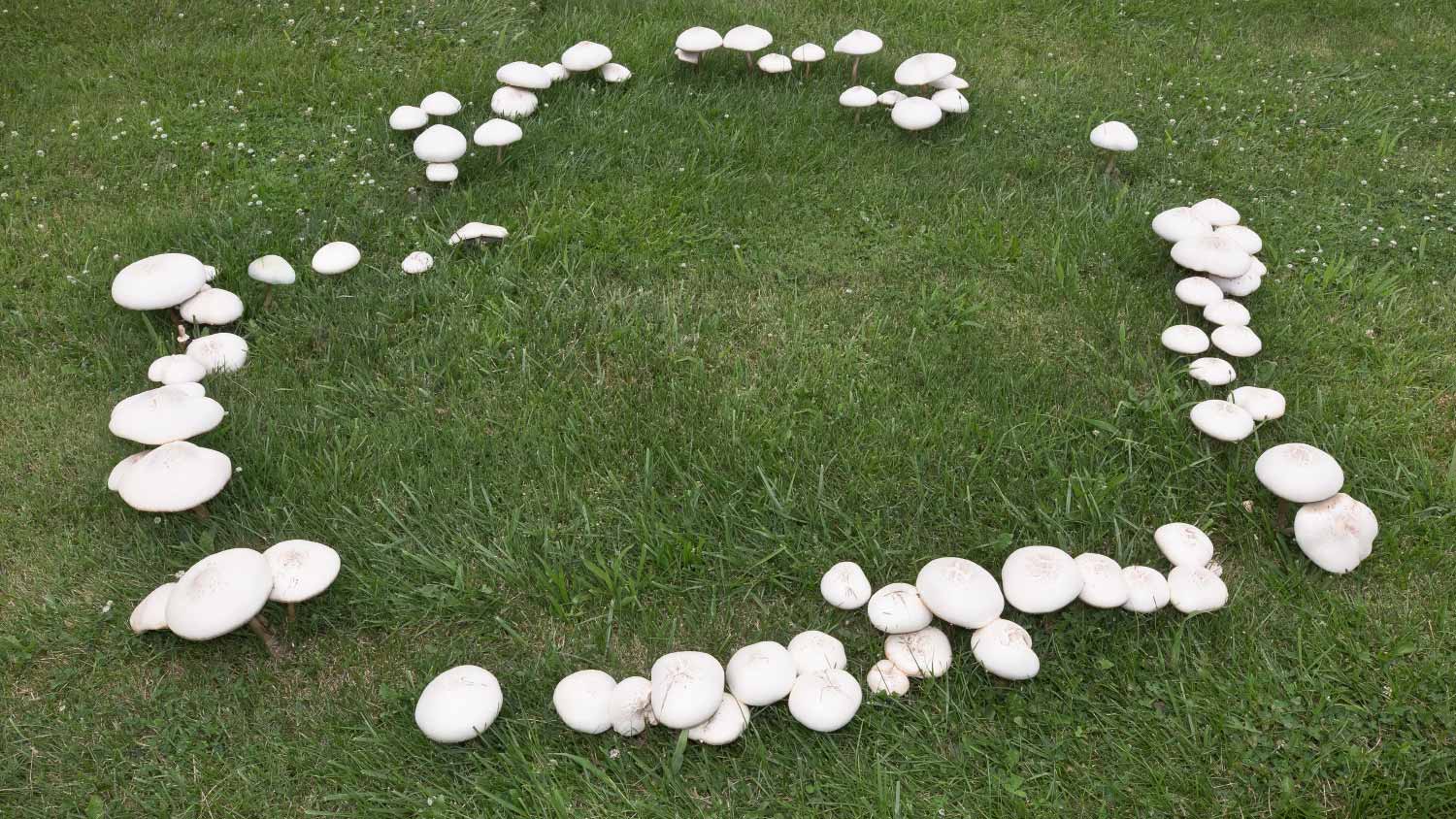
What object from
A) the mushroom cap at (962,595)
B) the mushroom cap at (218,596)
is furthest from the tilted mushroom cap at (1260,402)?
the mushroom cap at (218,596)

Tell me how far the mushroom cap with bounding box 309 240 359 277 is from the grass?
0.13 metres

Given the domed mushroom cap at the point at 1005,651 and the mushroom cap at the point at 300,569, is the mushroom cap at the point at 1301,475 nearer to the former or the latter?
the domed mushroom cap at the point at 1005,651

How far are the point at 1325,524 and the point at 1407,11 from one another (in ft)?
16.5

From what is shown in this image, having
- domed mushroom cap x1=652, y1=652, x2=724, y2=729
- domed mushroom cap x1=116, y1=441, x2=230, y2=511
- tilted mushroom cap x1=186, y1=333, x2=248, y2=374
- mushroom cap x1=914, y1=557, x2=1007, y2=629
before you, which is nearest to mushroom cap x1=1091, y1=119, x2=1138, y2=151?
mushroom cap x1=914, y1=557, x2=1007, y2=629

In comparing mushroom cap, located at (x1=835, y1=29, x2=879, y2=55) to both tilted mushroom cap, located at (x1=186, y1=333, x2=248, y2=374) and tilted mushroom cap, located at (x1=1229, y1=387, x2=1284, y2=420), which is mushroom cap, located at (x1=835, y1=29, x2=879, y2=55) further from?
tilted mushroom cap, located at (x1=186, y1=333, x2=248, y2=374)

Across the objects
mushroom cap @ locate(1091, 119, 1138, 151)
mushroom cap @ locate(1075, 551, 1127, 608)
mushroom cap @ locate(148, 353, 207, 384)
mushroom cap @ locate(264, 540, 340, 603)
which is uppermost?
mushroom cap @ locate(1091, 119, 1138, 151)

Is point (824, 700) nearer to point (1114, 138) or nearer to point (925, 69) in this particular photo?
point (1114, 138)

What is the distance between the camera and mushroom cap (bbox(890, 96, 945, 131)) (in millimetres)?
4844

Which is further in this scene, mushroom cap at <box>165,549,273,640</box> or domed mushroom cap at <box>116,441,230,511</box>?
domed mushroom cap at <box>116,441,230,511</box>

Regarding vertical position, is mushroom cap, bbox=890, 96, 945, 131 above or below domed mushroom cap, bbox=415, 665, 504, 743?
above

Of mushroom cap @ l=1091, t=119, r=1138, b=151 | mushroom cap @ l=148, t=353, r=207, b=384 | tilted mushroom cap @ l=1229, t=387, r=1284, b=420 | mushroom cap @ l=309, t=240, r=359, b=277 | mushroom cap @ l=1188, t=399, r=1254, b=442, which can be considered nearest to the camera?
mushroom cap @ l=1188, t=399, r=1254, b=442

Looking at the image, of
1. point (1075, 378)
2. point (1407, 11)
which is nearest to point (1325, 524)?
point (1075, 378)

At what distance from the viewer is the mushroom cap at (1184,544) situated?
9.87ft

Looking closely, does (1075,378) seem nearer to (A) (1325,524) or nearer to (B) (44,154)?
(A) (1325,524)
